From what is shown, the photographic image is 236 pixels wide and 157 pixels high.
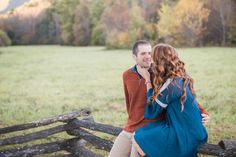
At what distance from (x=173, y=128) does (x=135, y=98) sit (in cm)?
57

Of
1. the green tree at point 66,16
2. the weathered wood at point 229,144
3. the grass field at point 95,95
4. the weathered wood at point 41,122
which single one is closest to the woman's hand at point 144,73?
the weathered wood at point 229,144

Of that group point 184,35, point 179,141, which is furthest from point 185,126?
point 184,35

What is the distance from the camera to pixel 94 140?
5.76 meters

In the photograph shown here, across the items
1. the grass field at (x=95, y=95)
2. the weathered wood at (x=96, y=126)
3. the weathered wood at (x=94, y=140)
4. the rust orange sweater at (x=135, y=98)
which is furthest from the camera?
the grass field at (x=95, y=95)

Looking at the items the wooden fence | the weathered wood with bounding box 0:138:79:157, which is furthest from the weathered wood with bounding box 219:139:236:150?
the weathered wood with bounding box 0:138:79:157

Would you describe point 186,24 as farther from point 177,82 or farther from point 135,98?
point 177,82

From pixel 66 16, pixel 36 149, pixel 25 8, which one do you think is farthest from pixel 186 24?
pixel 36 149

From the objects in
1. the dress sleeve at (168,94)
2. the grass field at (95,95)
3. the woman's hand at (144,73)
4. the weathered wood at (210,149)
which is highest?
the woman's hand at (144,73)

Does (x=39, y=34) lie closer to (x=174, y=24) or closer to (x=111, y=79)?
(x=174, y=24)

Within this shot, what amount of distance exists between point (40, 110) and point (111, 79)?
6.88m

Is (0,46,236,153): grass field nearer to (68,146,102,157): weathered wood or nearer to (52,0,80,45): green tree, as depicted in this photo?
(68,146,102,157): weathered wood

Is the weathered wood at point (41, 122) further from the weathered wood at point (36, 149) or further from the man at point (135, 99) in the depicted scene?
the man at point (135, 99)

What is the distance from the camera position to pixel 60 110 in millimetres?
11445

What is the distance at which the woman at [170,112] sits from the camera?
314 cm
